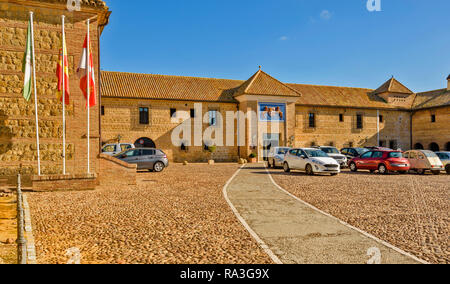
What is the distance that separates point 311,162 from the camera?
1817 centimetres

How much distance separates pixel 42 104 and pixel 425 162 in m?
19.0

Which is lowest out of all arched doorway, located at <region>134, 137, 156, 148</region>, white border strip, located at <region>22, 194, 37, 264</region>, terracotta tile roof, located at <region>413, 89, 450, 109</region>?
white border strip, located at <region>22, 194, 37, 264</region>

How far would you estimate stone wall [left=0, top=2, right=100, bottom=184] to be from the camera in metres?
12.5

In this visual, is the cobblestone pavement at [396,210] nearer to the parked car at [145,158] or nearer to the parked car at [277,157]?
the parked car at [277,157]

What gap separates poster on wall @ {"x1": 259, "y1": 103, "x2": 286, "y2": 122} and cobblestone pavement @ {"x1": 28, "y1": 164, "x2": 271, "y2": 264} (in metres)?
24.2

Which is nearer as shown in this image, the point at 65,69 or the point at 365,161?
the point at 65,69

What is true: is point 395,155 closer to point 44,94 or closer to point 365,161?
point 365,161

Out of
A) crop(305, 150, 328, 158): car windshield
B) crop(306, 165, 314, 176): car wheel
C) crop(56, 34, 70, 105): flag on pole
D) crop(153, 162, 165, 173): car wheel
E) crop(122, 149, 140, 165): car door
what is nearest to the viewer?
crop(56, 34, 70, 105): flag on pole

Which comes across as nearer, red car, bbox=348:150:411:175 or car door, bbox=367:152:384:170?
red car, bbox=348:150:411:175

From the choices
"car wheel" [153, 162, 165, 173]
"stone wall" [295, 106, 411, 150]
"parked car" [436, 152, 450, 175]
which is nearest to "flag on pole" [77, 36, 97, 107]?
"car wheel" [153, 162, 165, 173]

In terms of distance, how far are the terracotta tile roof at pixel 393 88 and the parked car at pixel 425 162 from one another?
24.1m

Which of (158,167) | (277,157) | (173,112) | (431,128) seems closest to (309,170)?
(277,157)

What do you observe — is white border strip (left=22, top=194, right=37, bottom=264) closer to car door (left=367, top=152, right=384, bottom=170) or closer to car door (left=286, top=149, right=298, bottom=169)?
car door (left=286, top=149, right=298, bottom=169)

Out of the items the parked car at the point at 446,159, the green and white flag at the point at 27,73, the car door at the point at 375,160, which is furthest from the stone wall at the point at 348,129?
the green and white flag at the point at 27,73
